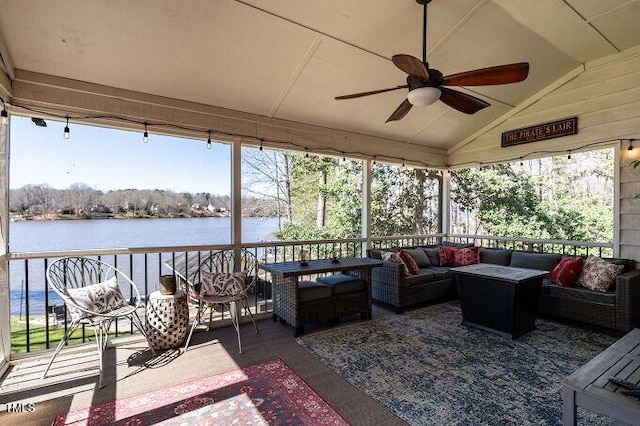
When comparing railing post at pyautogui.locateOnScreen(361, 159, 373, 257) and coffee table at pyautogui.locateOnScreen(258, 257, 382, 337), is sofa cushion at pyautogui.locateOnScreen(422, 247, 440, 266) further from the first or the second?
coffee table at pyautogui.locateOnScreen(258, 257, 382, 337)

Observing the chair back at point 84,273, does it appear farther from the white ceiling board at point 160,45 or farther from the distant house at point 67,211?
the white ceiling board at point 160,45

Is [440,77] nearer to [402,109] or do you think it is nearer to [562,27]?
[402,109]

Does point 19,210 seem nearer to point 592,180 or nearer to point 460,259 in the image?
point 460,259

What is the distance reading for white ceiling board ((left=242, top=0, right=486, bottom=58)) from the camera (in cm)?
281

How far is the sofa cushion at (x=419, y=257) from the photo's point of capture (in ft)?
17.3

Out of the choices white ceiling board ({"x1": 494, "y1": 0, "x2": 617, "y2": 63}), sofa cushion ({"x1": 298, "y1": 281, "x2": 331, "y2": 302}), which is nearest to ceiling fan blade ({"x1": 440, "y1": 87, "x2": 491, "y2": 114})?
white ceiling board ({"x1": 494, "y1": 0, "x2": 617, "y2": 63})

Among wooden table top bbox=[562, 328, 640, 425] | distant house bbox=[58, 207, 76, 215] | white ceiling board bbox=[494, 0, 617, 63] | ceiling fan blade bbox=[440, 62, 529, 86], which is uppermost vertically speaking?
white ceiling board bbox=[494, 0, 617, 63]

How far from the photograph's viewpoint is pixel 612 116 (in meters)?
4.23

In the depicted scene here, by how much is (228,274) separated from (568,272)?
14.2 feet

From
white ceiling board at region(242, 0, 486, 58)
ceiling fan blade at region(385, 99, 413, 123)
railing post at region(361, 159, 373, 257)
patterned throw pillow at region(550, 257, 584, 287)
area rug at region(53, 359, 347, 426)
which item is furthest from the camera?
railing post at region(361, 159, 373, 257)

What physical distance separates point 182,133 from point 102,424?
2.89 m

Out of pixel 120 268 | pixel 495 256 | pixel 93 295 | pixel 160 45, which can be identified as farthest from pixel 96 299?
pixel 495 256

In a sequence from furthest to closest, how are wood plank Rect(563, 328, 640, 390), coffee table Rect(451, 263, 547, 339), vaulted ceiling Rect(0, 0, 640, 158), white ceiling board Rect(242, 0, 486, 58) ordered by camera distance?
coffee table Rect(451, 263, 547, 339) < white ceiling board Rect(242, 0, 486, 58) < vaulted ceiling Rect(0, 0, 640, 158) < wood plank Rect(563, 328, 640, 390)

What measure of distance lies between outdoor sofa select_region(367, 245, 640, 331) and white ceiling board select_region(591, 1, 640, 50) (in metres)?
2.70
